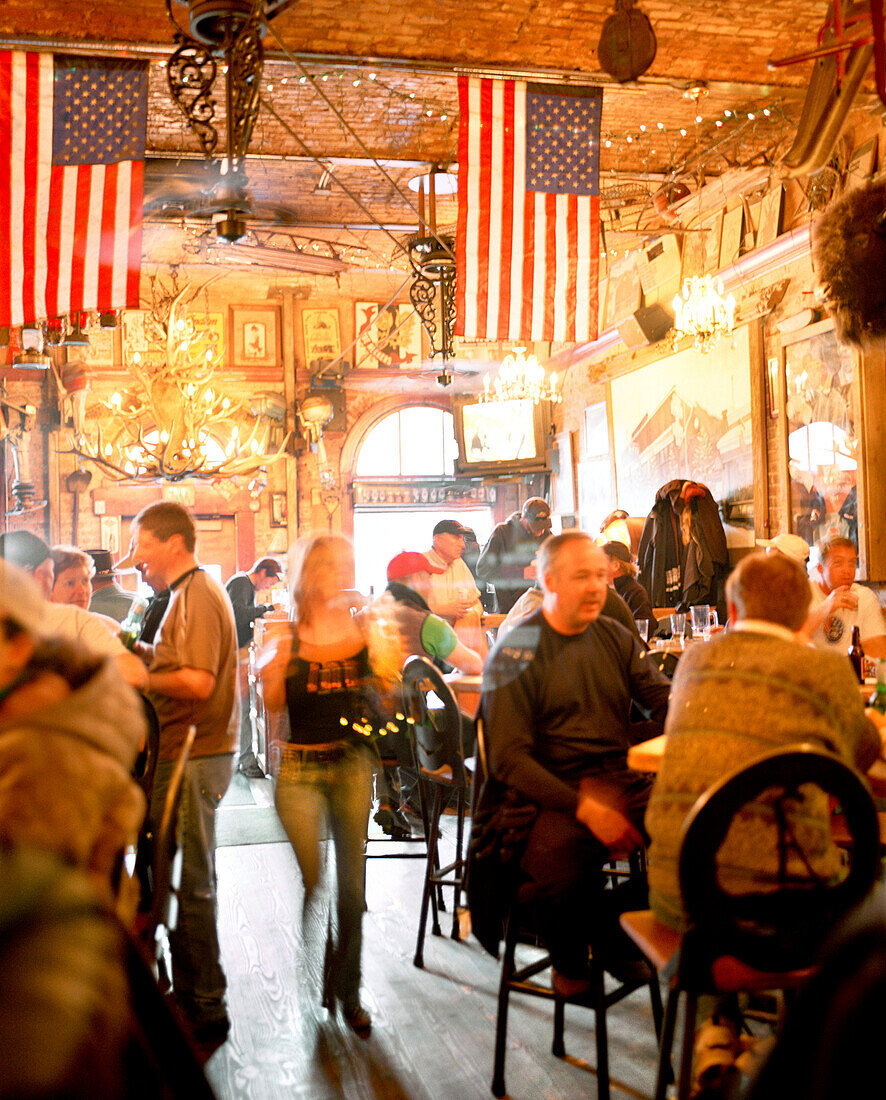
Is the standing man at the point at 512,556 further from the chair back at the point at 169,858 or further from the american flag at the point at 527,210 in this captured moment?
the chair back at the point at 169,858

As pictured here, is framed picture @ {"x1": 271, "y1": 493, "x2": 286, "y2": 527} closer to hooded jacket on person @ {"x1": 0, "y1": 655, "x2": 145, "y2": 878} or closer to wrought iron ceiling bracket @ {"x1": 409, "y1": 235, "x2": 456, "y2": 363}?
wrought iron ceiling bracket @ {"x1": 409, "y1": 235, "x2": 456, "y2": 363}

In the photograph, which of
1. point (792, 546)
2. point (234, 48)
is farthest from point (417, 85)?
point (792, 546)

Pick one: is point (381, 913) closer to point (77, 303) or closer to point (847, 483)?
point (77, 303)

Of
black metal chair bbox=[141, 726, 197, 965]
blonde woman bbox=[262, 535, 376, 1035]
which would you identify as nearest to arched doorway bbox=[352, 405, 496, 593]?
blonde woman bbox=[262, 535, 376, 1035]

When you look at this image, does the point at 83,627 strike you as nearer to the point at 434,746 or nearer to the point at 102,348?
the point at 434,746

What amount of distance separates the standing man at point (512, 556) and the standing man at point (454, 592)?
2199 millimetres

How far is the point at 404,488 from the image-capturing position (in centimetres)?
1641

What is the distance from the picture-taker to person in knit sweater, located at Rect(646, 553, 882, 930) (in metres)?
2.13

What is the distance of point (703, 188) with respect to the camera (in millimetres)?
9047

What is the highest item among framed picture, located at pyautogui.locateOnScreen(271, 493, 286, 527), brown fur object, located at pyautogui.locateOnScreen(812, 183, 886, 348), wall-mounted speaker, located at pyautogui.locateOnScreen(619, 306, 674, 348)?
wall-mounted speaker, located at pyautogui.locateOnScreen(619, 306, 674, 348)

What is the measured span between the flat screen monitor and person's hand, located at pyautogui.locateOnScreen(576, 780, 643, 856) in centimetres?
1069

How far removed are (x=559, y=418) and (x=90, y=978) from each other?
12972 mm

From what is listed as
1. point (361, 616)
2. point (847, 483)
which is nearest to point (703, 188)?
point (847, 483)

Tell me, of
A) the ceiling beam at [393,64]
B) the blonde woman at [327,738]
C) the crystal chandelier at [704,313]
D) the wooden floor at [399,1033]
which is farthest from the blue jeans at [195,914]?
the crystal chandelier at [704,313]
